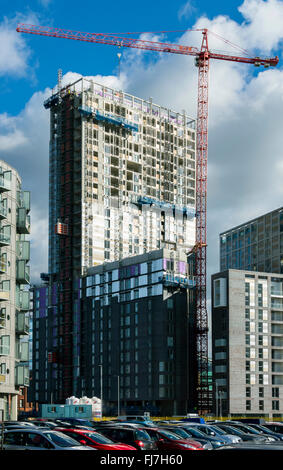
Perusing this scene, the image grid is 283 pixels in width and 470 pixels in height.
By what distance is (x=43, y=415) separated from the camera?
347 feet

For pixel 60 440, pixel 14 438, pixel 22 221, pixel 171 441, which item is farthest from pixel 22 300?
pixel 60 440

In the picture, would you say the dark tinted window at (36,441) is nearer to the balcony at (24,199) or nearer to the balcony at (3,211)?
the balcony at (3,211)

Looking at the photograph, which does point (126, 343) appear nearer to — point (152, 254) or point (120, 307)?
point (120, 307)

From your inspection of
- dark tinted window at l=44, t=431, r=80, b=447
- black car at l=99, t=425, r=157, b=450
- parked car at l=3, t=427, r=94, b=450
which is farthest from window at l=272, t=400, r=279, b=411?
parked car at l=3, t=427, r=94, b=450

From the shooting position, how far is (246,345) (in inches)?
6245

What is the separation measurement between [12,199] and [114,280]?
4455 inches

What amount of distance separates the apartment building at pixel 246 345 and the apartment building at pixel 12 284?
88.6 meters

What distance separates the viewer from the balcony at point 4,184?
69688 mm

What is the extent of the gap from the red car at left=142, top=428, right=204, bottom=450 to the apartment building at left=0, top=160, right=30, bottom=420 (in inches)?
1294

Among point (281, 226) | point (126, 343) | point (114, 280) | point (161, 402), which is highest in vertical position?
point (281, 226)

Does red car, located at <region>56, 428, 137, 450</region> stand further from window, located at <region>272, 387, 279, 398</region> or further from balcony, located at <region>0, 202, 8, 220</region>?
window, located at <region>272, 387, 279, 398</region>

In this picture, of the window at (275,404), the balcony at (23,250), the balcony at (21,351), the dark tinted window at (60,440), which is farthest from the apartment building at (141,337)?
the dark tinted window at (60,440)

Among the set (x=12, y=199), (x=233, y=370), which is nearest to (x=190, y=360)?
(x=233, y=370)

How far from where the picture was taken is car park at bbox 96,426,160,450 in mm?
33781
